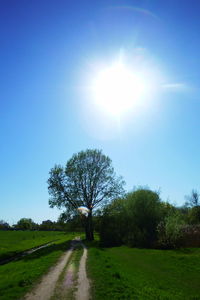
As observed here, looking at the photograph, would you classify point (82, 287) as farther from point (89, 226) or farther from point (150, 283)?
point (89, 226)

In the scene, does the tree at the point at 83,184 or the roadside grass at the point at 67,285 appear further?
the tree at the point at 83,184

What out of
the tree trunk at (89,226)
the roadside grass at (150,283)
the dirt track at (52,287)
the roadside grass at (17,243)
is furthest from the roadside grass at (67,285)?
the tree trunk at (89,226)

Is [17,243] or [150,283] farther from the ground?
[17,243]

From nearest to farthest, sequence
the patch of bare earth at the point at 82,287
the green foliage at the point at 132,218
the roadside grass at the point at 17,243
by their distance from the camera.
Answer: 1. the patch of bare earth at the point at 82,287
2. the roadside grass at the point at 17,243
3. the green foliage at the point at 132,218

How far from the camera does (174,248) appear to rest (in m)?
38.6

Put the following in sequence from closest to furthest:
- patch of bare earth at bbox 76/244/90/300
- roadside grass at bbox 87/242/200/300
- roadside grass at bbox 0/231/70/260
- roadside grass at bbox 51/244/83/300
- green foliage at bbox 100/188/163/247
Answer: patch of bare earth at bbox 76/244/90/300, roadside grass at bbox 51/244/83/300, roadside grass at bbox 87/242/200/300, roadside grass at bbox 0/231/70/260, green foliage at bbox 100/188/163/247

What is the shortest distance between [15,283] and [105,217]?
127 feet

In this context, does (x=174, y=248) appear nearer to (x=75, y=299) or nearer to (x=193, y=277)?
(x=193, y=277)

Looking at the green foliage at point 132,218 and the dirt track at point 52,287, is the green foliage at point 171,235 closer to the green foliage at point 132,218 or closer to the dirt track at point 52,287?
the green foliage at point 132,218

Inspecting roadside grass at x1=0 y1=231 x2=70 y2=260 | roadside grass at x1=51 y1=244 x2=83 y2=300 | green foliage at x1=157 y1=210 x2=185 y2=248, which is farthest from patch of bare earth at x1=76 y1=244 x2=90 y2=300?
green foliage at x1=157 y1=210 x2=185 y2=248

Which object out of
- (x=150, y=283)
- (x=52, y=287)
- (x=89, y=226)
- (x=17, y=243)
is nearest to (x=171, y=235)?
(x=89, y=226)

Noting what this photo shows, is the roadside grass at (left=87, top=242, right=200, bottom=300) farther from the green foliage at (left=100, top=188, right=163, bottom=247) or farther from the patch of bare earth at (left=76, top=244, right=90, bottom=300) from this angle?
the green foliage at (left=100, top=188, right=163, bottom=247)

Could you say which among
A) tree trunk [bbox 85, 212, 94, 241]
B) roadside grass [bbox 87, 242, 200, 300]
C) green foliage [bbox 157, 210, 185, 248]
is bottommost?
roadside grass [bbox 87, 242, 200, 300]

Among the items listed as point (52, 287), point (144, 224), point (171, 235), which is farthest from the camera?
point (144, 224)
